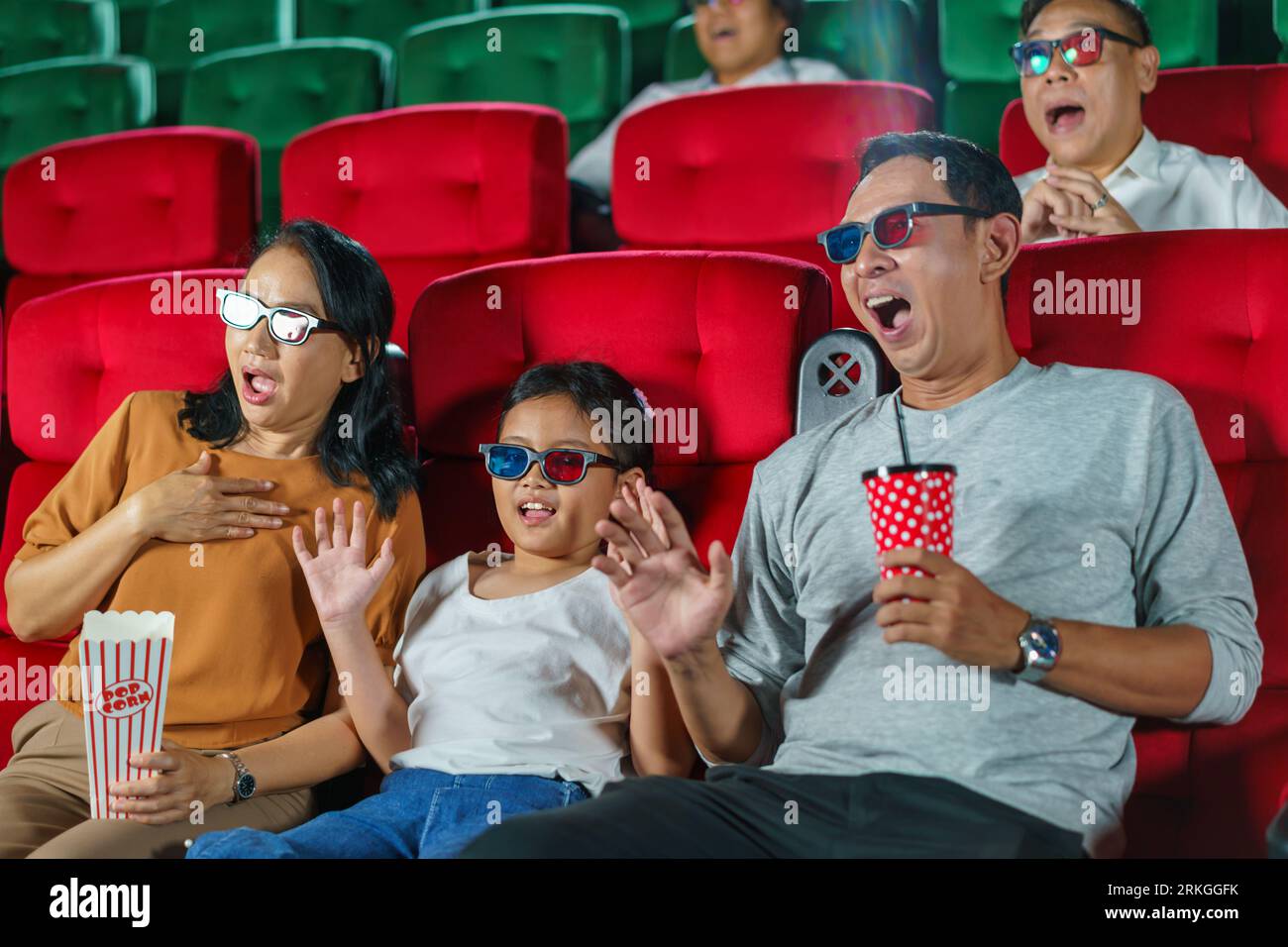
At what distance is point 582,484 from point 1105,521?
1.18 ft

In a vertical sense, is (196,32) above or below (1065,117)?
above

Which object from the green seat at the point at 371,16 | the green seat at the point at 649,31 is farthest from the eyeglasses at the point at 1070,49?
the green seat at the point at 371,16

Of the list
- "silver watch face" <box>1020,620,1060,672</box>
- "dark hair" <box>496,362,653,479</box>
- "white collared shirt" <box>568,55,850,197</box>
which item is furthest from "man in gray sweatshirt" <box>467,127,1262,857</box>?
"white collared shirt" <box>568,55,850,197</box>

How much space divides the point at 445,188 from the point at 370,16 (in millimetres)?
948

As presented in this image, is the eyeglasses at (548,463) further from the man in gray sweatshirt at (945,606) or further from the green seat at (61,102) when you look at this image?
the green seat at (61,102)

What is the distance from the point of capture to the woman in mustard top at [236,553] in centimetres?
89

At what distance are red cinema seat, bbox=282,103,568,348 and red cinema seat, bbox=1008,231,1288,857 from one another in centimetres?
73

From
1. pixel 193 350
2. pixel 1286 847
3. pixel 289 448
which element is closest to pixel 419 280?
pixel 193 350

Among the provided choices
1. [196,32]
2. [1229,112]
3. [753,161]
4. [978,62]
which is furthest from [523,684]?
[196,32]

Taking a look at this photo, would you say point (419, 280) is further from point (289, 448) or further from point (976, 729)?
point (976, 729)

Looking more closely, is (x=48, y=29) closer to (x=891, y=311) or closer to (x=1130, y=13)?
(x=1130, y=13)

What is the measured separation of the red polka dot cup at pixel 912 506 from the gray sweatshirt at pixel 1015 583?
3.8 inches

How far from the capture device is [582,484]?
0.93m

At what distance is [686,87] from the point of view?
1906 mm
